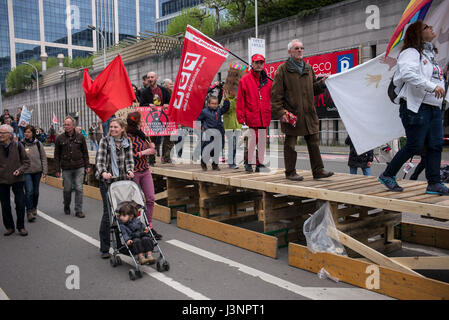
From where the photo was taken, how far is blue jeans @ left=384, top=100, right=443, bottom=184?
15.4 feet

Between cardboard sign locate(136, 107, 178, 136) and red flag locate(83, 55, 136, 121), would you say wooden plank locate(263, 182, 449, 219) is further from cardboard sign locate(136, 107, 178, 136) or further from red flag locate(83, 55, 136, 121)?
red flag locate(83, 55, 136, 121)

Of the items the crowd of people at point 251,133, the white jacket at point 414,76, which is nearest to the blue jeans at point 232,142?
the crowd of people at point 251,133

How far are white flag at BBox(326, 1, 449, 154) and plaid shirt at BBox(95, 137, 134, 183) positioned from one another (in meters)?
3.26

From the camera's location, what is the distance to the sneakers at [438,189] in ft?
15.6

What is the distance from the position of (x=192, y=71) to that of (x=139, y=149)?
1893mm

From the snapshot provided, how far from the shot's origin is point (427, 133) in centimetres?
478

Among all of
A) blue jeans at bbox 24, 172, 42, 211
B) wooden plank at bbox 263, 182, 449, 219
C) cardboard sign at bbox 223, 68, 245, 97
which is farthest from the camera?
blue jeans at bbox 24, 172, 42, 211

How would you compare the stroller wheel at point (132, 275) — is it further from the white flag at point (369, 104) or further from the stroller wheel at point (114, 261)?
the white flag at point (369, 104)

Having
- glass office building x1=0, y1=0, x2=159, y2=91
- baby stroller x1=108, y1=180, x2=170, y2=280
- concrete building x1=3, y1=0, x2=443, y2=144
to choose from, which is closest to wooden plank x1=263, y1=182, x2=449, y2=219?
baby stroller x1=108, y1=180, x2=170, y2=280

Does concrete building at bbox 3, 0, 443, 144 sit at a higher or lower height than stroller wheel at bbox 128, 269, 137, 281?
higher

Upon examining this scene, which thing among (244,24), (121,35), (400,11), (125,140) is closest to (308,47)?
(400,11)

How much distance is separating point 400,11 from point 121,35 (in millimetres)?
103640

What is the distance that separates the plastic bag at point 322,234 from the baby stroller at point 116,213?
6.22 ft
